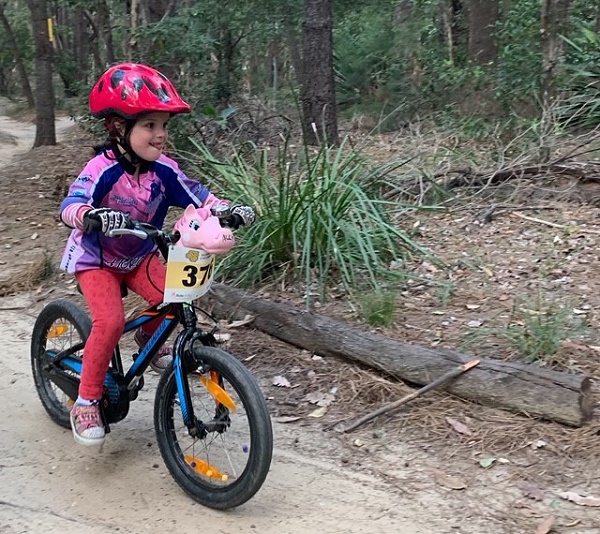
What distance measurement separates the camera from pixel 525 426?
390cm

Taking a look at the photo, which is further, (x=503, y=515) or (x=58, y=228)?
(x=58, y=228)

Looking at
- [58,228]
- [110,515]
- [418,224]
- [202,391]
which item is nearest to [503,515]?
[202,391]

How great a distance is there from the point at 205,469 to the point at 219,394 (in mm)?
414

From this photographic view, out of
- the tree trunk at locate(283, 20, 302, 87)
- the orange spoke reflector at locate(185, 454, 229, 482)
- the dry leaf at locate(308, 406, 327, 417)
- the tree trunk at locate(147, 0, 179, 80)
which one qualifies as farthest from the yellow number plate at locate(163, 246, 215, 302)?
the tree trunk at locate(283, 20, 302, 87)

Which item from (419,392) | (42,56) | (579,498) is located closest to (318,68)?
(42,56)

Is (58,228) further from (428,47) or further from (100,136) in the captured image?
(428,47)

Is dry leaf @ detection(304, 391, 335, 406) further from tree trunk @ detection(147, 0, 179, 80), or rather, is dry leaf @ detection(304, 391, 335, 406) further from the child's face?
tree trunk @ detection(147, 0, 179, 80)

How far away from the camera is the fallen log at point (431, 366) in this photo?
12.7ft

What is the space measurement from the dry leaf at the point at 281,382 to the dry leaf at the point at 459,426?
1091mm

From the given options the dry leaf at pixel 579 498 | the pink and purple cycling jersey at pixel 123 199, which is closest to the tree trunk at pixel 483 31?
the pink and purple cycling jersey at pixel 123 199

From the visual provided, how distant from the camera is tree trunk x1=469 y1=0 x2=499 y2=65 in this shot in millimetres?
Answer: 12336

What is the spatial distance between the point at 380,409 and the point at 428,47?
38.1 ft

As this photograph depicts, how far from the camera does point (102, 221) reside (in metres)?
3.12

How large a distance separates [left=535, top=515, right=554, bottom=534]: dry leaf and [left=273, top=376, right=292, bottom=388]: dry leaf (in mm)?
1877
